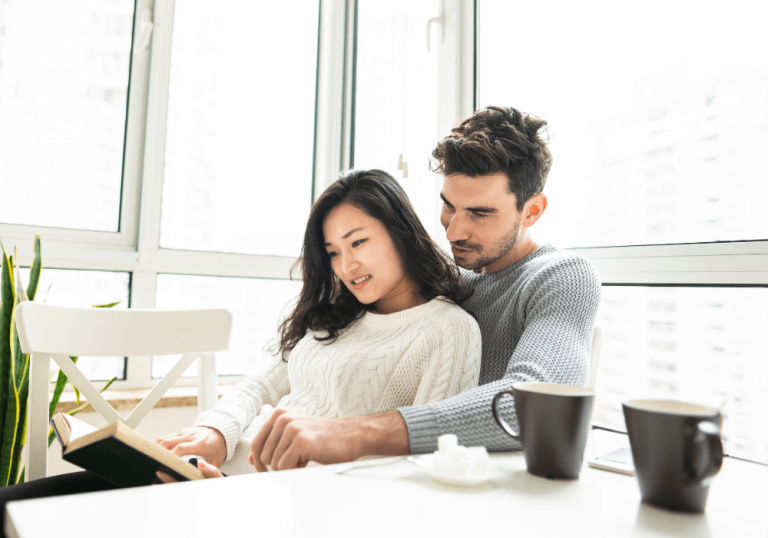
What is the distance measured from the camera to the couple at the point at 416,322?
0.73 metres

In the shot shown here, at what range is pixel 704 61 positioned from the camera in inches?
50.2

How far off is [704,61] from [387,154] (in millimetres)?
1294

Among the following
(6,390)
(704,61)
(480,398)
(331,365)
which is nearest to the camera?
(480,398)

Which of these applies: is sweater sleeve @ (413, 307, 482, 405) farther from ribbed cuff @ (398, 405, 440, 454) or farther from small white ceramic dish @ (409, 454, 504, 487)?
small white ceramic dish @ (409, 454, 504, 487)

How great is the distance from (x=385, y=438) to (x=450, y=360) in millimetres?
307

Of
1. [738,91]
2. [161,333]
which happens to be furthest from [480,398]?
[738,91]

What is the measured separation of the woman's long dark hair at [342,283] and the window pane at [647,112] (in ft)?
1.88

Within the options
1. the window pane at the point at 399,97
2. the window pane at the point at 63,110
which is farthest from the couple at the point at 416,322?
the window pane at the point at 63,110

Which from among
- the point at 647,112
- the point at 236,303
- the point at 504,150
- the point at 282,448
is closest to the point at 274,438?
the point at 282,448

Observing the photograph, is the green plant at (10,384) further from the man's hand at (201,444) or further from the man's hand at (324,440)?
the man's hand at (324,440)

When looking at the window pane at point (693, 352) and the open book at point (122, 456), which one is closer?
the open book at point (122, 456)

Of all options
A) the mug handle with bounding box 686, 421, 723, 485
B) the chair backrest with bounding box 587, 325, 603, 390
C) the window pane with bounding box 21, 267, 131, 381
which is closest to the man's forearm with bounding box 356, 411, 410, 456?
the mug handle with bounding box 686, 421, 723, 485

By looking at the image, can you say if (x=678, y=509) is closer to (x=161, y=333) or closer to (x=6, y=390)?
(x=161, y=333)

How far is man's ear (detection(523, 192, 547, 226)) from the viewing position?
4.34ft
